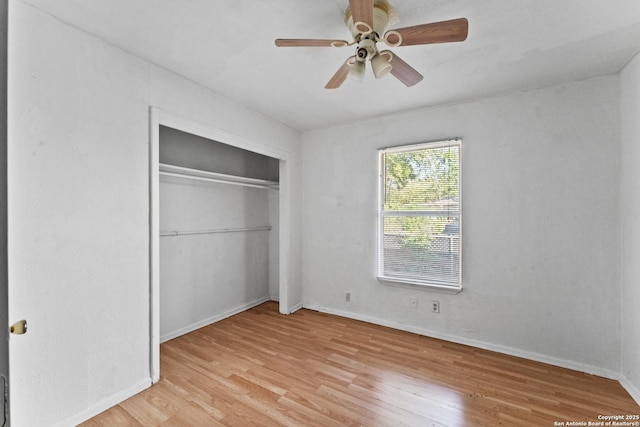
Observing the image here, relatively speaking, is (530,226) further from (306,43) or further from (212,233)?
(212,233)

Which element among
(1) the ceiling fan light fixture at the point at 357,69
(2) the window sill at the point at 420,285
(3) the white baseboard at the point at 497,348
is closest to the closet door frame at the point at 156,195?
(1) the ceiling fan light fixture at the point at 357,69

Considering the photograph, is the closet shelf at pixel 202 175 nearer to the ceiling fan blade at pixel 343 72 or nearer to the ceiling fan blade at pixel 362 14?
the ceiling fan blade at pixel 343 72

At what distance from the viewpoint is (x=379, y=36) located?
1586 mm

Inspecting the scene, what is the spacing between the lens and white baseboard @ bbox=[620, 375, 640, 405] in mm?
1925

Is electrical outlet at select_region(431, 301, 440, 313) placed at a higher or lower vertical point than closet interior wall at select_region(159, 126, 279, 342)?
lower

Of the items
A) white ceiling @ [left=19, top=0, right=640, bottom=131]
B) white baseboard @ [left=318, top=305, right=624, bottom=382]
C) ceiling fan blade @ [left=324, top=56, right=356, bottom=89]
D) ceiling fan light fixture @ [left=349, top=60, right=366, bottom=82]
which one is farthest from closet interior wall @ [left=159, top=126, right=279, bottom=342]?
ceiling fan light fixture @ [left=349, top=60, right=366, bottom=82]

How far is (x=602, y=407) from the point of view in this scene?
1.86m

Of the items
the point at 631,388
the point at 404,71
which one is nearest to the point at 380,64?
the point at 404,71

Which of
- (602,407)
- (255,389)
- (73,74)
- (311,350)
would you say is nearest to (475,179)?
(602,407)

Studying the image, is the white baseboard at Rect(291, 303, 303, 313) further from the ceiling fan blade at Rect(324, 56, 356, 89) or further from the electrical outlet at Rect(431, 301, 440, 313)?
the ceiling fan blade at Rect(324, 56, 356, 89)

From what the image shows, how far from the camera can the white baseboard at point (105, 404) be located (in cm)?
169

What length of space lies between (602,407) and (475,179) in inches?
74.5

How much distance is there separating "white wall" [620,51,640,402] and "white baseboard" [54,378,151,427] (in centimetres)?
348

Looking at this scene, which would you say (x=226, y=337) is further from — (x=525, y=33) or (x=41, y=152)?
(x=525, y=33)
